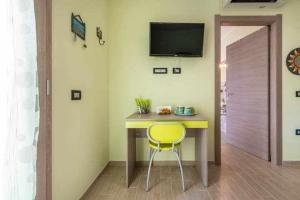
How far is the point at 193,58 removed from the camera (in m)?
3.06

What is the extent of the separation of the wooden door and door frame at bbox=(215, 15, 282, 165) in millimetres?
87

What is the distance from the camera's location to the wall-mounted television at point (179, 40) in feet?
9.47

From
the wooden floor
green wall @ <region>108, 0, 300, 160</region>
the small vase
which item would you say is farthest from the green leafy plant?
the wooden floor

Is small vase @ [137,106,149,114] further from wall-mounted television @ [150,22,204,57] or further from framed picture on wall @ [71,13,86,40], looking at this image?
framed picture on wall @ [71,13,86,40]

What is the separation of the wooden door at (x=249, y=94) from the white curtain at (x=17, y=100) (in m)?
3.22

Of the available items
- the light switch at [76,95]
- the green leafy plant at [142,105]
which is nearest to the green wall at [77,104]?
the light switch at [76,95]

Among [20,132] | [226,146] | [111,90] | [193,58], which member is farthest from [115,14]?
[226,146]

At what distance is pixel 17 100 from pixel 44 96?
1.11 ft

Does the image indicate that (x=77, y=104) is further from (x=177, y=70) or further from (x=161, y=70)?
(x=177, y=70)

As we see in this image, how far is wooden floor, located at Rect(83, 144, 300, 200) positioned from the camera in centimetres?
214

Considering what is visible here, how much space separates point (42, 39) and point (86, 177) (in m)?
1.51

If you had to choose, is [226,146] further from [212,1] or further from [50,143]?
[50,143]

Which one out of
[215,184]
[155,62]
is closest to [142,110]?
[155,62]

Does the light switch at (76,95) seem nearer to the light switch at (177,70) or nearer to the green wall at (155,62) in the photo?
the green wall at (155,62)
